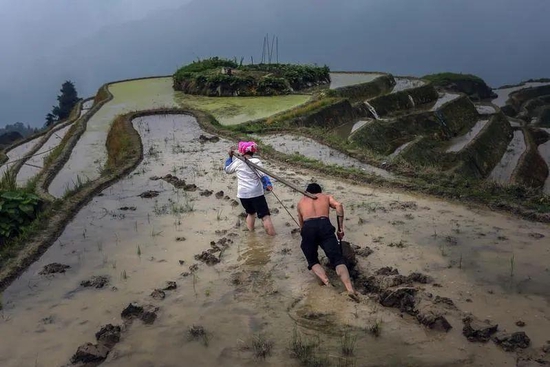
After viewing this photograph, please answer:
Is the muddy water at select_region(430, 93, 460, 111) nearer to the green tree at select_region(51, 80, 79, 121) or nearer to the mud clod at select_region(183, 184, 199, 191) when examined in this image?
the mud clod at select_region(183, 184, 199, 191)

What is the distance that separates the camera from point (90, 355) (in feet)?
15.0

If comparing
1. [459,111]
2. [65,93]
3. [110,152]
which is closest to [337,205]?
[110,152]

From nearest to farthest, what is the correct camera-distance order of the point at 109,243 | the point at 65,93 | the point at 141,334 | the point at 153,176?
1. the point at 141,334
2. the point at 109,243
3. the point at 153,176
4. the point at 65,93

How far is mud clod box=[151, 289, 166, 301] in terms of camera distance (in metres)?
5.70

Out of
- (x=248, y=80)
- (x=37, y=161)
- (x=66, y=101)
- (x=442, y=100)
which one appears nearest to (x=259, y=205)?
(x=37, y=161)

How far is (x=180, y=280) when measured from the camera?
242 inches

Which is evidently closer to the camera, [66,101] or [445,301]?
[445,301]

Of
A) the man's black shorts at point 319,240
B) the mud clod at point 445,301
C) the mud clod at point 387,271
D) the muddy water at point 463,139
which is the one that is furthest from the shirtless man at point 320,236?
the muddy water at point 463,139

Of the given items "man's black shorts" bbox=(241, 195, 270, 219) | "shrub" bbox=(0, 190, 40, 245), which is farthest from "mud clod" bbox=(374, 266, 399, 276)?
"shrub" bbox=(0, 190, 40, 245)

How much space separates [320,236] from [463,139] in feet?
49.8

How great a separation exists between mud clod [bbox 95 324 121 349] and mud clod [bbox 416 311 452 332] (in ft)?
9.89

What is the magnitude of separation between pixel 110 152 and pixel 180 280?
9.75 meters

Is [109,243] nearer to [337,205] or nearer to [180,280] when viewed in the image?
[180,280]

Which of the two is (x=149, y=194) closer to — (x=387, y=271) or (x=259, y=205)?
(x=259, y=205)
